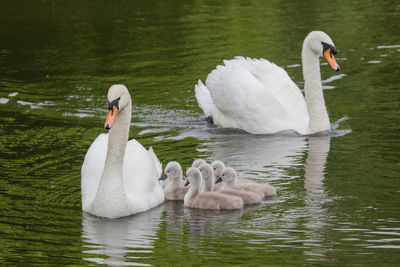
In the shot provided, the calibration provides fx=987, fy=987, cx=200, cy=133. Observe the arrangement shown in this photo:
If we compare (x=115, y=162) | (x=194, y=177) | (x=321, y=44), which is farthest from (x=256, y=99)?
(x=115, y=162)

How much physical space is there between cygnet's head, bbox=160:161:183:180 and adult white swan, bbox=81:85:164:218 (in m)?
0.11

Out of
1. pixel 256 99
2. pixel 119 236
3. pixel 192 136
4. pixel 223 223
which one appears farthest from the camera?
pixel 192 136

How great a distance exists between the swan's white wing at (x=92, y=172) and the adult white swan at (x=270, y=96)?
3.72m

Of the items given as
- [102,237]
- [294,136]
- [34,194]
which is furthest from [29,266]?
[294,136]

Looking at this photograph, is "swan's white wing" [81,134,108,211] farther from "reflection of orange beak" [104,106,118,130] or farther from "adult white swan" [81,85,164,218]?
"reflection of orange beak" [104,106,118,130]

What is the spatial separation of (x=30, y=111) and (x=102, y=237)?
6.55 m

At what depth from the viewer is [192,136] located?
14.2 metres

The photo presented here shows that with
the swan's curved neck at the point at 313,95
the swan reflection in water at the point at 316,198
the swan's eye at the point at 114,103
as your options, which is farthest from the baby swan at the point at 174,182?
the swan's curved neck at the point at 313,95

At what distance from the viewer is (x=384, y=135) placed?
13.6 metres

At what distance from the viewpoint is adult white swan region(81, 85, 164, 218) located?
10.2m

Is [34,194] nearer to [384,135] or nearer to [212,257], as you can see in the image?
[212,257]

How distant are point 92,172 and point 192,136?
365cm

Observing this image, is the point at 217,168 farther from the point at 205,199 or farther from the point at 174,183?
the point at 205,199

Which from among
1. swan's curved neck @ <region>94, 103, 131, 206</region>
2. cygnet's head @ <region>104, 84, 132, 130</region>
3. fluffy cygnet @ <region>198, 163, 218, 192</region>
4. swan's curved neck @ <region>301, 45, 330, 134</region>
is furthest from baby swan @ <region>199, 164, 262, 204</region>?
swan's curved neck @ <region>301, 45, 330, 134</region>
